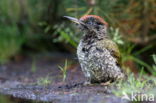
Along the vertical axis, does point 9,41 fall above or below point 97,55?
above

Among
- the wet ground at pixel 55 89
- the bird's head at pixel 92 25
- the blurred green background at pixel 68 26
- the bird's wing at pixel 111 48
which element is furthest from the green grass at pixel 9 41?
the bird's wing at pixel 111 48

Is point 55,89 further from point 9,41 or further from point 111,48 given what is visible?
point 9,41

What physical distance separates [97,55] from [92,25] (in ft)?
1.30

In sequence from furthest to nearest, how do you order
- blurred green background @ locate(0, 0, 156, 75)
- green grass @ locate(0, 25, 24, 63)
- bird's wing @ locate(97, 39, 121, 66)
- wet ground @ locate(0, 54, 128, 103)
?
green grass @ locate(0, 25, 24, 63) < blurred green background @ locate(0, 0, 156, 75) < bird's wing @ locate(97, 39, 121, 66) < wet ground @ locate(0, 54, 128, 103)

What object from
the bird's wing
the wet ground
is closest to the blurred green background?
the wet ground

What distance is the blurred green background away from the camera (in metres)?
7.21

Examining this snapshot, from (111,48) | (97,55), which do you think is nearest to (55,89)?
(97,55)

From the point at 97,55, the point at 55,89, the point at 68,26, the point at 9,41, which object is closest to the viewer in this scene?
the point at 97,55

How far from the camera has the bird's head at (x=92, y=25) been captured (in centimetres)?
508

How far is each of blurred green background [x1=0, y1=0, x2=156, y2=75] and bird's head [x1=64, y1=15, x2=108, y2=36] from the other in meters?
1.35

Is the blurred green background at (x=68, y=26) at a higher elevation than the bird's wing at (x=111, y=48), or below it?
higher

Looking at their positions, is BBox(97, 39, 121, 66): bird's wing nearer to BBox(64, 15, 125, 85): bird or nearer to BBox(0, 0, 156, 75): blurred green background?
BBox(64, 15, 125, 85): bird

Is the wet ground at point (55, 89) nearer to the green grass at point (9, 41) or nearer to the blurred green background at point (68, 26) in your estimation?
the blurred green background at point (68, 26)

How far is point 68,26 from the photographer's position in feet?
26.2
